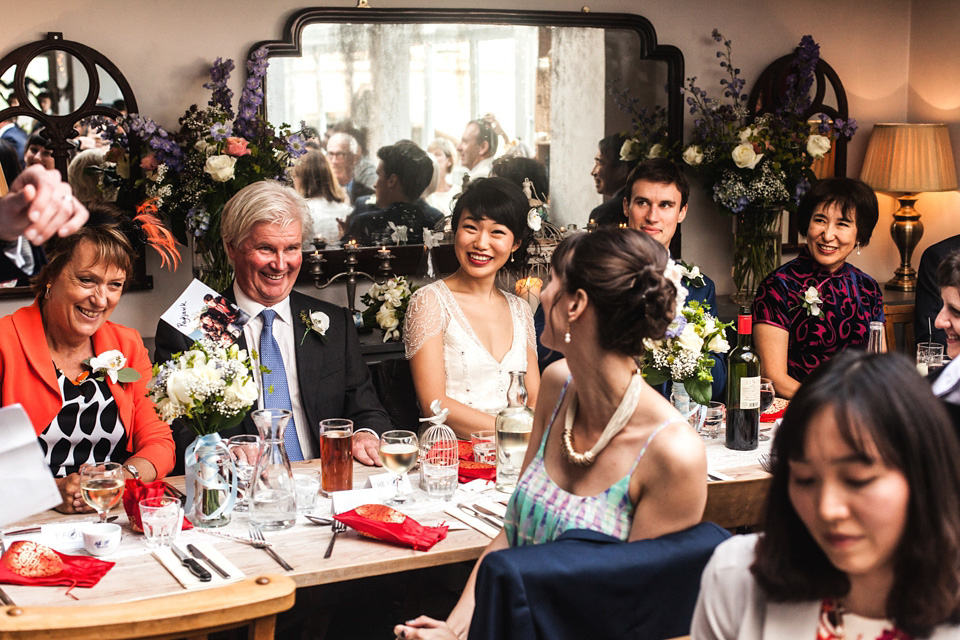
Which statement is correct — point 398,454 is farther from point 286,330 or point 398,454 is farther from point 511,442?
point 286,330

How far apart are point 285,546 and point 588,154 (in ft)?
10.0

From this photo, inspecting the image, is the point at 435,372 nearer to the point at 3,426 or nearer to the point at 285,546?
the point at 285,546

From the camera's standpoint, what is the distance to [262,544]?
6.46 feet

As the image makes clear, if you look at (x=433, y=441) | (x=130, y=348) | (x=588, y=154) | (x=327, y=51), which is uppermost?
(x=327, y=51)

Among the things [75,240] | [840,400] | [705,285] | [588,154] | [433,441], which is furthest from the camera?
[588,154]

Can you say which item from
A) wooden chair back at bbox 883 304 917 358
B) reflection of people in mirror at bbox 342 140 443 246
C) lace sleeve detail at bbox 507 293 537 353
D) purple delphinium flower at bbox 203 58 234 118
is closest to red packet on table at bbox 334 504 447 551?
lace sleeve detail at bbox 507 293 537 353

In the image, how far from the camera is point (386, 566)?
1.93 meters

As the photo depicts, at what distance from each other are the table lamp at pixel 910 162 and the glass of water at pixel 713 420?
8.76 feet

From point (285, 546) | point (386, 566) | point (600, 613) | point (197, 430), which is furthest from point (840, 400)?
point (197, 430)

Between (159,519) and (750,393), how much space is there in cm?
150

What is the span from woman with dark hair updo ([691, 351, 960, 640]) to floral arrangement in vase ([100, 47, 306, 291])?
9.15 feet

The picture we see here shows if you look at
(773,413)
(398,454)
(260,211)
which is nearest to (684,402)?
(773,413)

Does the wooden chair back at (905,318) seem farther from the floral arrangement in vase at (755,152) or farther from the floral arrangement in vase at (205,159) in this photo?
the floral arrangement in vase at (205,159)

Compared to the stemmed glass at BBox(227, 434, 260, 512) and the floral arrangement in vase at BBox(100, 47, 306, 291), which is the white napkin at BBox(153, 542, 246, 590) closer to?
the stemmed glass at BBox(227, 434, 260, 512)
